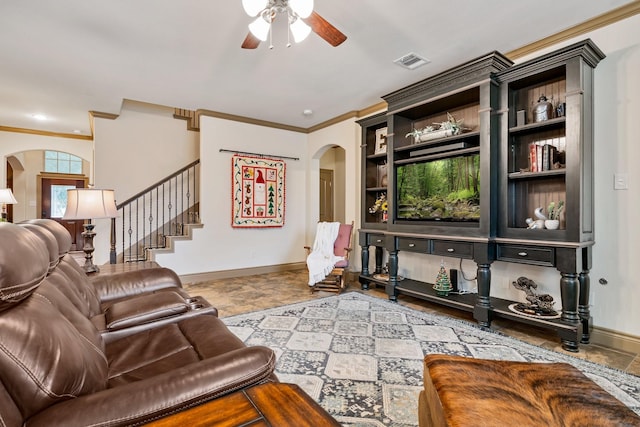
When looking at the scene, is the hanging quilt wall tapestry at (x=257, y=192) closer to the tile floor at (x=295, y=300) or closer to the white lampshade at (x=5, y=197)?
the tile floor at (x=295, y=300)

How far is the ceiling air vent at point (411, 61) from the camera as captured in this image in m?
3.18

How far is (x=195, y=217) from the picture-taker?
214 inches

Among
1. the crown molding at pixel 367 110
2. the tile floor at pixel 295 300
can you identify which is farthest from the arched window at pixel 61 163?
the tile floor at pixel 295 300

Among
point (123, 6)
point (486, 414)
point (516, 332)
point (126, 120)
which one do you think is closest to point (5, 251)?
point (486, 414)

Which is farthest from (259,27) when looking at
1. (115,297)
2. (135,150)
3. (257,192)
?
(135,150)

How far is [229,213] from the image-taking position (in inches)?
203

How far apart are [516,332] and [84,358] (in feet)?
10.4

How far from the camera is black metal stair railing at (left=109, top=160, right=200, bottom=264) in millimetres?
5102

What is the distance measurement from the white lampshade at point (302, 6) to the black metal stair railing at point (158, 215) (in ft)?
12.4

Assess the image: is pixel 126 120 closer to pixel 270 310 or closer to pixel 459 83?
pixel 270 310

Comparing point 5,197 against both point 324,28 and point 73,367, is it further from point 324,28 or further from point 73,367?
point 73,367

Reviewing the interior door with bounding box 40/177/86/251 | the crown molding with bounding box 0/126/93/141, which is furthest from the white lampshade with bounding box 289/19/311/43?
the interior door with bounding box 40/177/86/251

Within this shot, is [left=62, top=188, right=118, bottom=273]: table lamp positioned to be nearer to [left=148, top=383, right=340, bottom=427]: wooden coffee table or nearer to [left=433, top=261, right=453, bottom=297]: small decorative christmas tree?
[left=148, top=383, right=340, bottom=427]: wooden coffee table

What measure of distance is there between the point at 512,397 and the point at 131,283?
233 centimetres
